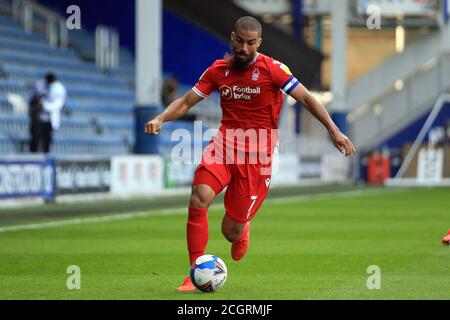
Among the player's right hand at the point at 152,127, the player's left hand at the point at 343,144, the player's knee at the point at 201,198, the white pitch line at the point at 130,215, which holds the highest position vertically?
the player's right hand at the point at 152,127

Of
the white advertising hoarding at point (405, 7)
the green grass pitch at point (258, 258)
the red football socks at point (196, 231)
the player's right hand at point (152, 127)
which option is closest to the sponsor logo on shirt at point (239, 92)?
the player's right hand at point (152, 127)

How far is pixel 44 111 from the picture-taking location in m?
25.3

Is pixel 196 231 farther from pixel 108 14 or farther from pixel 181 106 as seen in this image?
pixel 108 14

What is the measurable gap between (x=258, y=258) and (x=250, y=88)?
3.19m

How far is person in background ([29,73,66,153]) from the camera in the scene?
25062mm

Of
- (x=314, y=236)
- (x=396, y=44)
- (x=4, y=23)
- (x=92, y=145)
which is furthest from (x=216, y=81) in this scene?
(x=396, y=44)

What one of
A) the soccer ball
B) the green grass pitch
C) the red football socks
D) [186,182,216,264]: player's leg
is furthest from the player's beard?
the green grass pitch

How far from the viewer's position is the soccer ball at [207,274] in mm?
9117

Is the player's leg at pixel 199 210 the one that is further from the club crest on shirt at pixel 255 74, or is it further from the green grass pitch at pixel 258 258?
the club crest on shirt at pixel 255 74

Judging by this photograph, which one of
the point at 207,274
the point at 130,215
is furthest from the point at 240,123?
the point at 130,215

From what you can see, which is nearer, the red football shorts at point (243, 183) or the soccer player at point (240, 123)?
the soccer player at point (240, 123)

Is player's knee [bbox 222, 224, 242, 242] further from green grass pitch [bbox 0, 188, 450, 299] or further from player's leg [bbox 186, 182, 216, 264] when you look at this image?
player's leg [bbox 186, 182, 216, 264]

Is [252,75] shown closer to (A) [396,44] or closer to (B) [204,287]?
(B) [204,287]

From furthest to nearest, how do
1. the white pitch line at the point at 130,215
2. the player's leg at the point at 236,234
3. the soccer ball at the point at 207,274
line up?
the white pitch line at the point at 130,215 < the player's leg at the point at 236,234 < the soccer ball at the point at 207,274
